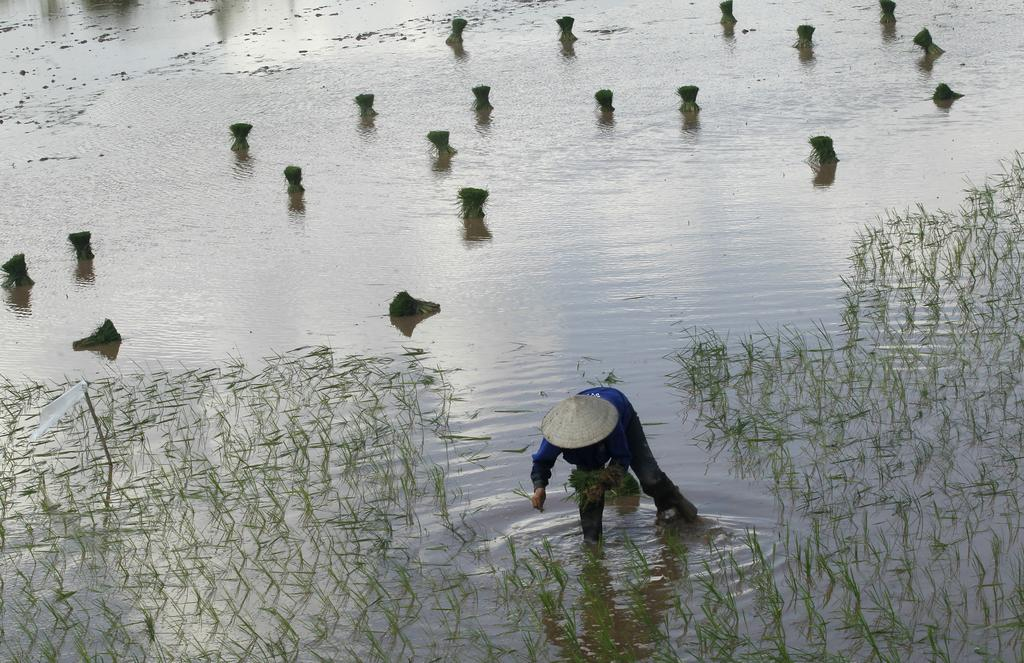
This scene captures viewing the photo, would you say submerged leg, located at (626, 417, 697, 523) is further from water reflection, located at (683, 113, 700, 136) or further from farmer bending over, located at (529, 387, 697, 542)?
water reflection, located at (683, 113, 700, 136)

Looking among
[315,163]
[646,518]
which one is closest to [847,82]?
[315,163]

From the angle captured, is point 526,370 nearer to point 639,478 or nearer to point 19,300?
point 639,478

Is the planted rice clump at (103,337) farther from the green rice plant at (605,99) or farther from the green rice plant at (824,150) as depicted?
the green rice plant at (605,99)

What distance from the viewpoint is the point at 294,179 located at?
53.3ft

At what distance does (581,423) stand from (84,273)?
9.67 m

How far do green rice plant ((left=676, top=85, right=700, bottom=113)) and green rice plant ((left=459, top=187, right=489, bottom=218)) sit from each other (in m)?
5.28

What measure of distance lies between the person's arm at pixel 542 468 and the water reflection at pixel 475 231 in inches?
293

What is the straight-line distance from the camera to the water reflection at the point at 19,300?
1280 centimetres

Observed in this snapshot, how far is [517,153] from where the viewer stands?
17.1m

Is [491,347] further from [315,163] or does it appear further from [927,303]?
[315,163]

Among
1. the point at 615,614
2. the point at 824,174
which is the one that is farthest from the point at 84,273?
the point at 615,614

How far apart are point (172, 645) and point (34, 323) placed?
7.33m

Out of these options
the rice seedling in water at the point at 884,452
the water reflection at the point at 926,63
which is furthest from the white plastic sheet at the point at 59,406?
the water reflection at the point at 926,63

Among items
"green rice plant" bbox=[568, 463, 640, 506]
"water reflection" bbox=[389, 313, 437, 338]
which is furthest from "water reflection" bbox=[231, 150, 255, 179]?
"green rice plant" bbox=[568, 463, 640, 506]
